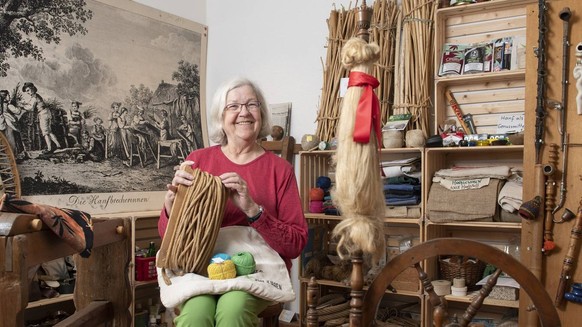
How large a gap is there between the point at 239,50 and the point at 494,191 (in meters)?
2.43

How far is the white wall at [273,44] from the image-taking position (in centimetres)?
392

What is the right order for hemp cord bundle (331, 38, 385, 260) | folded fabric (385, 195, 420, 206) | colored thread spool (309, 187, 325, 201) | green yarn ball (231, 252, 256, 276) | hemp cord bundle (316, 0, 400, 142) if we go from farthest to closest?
colored thread spool (309, 187, 325, 201)
hemp cord bundle (316, 0, 400, 142)
folded fabric (385, 195, 420, 206)
green yarn ball (231, 252, 256, 276)
hemp cord bundle (331, 38, 385, 260)

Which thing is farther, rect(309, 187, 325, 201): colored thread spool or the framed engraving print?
rect(309, 187, 325, 201): colored thread spool

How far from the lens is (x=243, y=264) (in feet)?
5.97

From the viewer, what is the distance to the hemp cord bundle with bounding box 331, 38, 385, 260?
133 cm

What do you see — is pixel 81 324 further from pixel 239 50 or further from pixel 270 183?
pixel 239 50

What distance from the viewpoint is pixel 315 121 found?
3.78 m

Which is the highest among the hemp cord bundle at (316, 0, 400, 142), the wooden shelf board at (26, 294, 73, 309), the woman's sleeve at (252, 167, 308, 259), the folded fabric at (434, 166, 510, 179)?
the hemp cord bundle at (316, 0, 400, 142)

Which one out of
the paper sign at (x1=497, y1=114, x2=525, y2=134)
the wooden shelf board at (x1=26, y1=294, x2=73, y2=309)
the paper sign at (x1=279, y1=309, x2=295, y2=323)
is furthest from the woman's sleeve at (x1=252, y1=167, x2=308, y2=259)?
the paper sign at (x1=279, y1=309, x2=295, y2=323)

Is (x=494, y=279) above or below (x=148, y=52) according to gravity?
below

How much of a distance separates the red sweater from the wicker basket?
132 centimetres

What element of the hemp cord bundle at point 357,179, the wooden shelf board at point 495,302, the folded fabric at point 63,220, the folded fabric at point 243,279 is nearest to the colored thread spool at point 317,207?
the wooden shelf board at point 495,302

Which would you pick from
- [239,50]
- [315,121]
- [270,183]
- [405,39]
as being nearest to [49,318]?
[270,183]

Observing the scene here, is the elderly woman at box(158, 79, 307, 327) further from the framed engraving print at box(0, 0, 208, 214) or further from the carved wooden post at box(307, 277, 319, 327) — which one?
the framed engraving print at box(0, 0, 208, 214)
